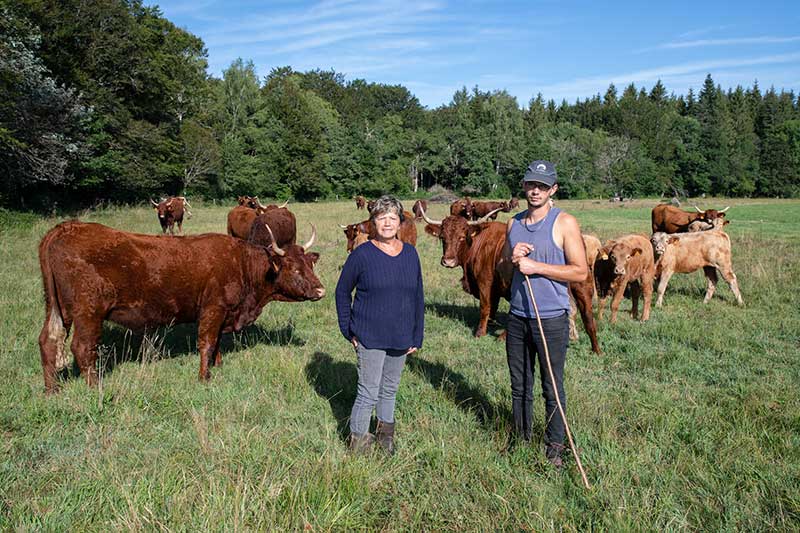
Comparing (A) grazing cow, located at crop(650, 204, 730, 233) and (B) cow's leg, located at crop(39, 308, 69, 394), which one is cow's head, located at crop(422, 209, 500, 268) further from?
(A) grazing cow, located at crop(650, 204, 730, 233)

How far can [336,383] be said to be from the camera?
5840 millimetres

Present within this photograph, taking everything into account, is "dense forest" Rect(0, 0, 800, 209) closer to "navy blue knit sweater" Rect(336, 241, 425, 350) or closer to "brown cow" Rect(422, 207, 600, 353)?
"brown cow" Rect(422, 207, 600, 353)

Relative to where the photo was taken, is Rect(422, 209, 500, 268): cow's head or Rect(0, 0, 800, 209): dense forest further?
Rect(0, 0, 800, 209): dense forest

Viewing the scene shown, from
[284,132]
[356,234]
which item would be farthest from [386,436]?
[284,132]

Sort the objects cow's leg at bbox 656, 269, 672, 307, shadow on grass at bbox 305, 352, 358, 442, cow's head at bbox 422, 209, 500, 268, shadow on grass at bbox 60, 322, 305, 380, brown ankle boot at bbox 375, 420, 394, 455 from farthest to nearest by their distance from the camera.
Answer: cow's leg at bbox 656, 269, 672, 307 → cow's head at bbox 422, 209, 500, 268 → shadow on grass at bbox 60, 322, 305, 380 → shadow on grass at bbox 305, 352, 358, 442 → brown ankle boot at bbox 375, 420, 394, 455

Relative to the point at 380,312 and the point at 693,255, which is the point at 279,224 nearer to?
the point at 693,255

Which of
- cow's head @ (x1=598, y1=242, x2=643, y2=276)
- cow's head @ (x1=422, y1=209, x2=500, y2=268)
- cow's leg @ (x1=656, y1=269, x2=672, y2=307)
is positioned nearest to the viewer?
cow's head @ (x1=598, y1=242, x2=643, y2=276)

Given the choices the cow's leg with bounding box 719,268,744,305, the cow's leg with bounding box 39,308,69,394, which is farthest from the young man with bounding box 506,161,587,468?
the cow's leg with bounding box 719,268,744,305

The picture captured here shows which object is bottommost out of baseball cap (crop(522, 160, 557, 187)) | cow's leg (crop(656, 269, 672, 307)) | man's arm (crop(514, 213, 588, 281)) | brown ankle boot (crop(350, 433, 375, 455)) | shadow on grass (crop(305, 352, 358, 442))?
shadow on grass (crop(305, 352, 358, 442))

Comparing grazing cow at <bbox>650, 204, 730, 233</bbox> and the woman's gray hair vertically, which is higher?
the woman's gray hair

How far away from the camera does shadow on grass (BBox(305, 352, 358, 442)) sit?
501 centimetres

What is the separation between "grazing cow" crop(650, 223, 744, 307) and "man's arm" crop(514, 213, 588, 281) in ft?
24.5

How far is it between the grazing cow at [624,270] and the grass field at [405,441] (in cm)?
139

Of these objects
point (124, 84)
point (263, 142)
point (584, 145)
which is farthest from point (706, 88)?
point (124, 84)
